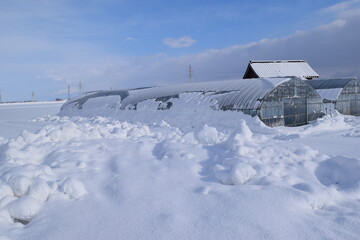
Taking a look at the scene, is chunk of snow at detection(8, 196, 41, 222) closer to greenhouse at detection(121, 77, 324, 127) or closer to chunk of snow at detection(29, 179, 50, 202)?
chunk of snow at detection(29, 179, 50, 202)

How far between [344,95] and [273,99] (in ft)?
29.8

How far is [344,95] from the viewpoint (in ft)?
75.9

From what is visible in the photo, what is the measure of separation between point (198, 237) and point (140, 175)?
2.35 metres

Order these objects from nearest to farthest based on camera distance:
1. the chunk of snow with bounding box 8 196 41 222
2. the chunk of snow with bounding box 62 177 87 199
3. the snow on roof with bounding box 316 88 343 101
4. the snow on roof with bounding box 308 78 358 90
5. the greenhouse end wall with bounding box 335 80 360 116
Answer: the chunk of snow with bounding box 8 196 41 222 < the chunk of snow with bounding box 62 177 87 199 < the snow on roof with bounding box 316 88 343 101 < the greenhouse end wall with bounding box 335 80 360 116 < the snow on roof with bounding box 308 78 358 90

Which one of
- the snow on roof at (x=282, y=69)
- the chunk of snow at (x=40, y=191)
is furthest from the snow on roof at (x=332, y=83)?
the chunk of snow at (x=40, y=191)

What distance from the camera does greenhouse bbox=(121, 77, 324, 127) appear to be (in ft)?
56.1

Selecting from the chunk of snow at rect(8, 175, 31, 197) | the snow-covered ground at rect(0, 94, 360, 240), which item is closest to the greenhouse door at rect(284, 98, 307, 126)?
the snow-covered ground at rect(0, 94, 360, 240)

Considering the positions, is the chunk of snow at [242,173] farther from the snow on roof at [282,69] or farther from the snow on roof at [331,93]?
the snow on roof at [282,69]

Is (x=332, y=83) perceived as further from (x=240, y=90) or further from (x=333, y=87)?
(x=240, y=90)

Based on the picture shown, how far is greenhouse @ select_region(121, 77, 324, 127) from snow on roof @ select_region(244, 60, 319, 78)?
53.4 ft

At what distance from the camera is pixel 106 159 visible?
7.37m

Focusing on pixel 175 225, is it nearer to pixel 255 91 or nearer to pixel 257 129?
pixel 257 129

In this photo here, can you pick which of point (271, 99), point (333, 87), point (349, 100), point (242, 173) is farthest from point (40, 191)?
point (349, 100)

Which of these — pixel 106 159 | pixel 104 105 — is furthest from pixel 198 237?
pixel 104 105
